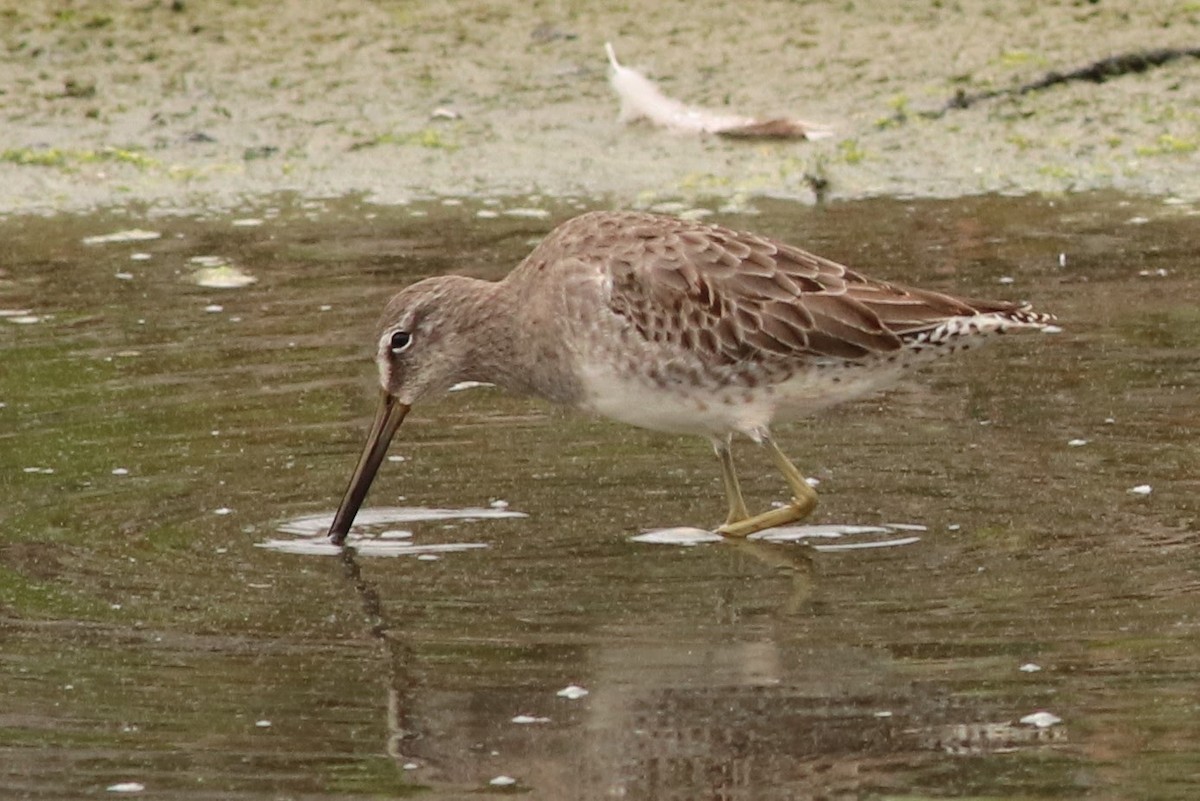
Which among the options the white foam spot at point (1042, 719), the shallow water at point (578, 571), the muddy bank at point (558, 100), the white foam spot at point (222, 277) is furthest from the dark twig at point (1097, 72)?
the white foam spot at point (1042, 719)

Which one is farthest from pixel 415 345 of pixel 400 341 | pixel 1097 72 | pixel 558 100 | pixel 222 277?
pixel 1097 72

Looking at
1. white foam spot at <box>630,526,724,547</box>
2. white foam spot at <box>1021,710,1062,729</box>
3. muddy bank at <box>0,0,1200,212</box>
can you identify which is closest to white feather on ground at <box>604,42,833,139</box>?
muddy bank at <box>0,0,1200,212</box>

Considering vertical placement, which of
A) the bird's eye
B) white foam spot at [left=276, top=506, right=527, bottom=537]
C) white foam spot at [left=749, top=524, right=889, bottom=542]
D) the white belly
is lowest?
white foam spot at [left=749, top=524, right=889, bottom=542]

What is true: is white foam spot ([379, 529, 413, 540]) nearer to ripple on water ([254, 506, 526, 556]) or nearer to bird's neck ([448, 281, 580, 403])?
ripple on water ([254, 506, 526, 556])

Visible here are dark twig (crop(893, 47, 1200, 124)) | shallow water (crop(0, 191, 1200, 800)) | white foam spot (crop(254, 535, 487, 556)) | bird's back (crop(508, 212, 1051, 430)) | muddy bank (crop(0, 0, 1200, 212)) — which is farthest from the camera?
dark twig (crop(893, 47, 1200, 124))

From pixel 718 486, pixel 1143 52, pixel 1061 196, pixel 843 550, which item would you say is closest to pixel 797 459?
pixel 718 486

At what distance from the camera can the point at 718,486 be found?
725cm

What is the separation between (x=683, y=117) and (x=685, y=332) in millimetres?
4703

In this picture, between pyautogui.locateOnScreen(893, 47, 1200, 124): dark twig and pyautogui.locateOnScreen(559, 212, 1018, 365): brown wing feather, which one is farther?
pyautogui.locateOnScreen(893, 47, 1200, 124): dark twig

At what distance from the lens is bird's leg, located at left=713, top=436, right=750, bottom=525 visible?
6832 millimetres

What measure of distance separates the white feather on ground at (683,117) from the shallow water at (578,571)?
149cm

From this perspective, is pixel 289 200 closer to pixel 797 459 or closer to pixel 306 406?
pixel 306 406

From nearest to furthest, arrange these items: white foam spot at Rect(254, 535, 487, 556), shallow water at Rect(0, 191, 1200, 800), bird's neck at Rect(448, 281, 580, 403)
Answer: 1. shallow water at Rect(0, 191, 1200, 800)
2. white foam spot at Rect(254, 535, 487, 556)
3. bird's neck at Rect(448, 281, 580, 403)

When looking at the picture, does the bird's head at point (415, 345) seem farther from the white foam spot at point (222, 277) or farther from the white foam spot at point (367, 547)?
the white foam spot at point (222, 277)
